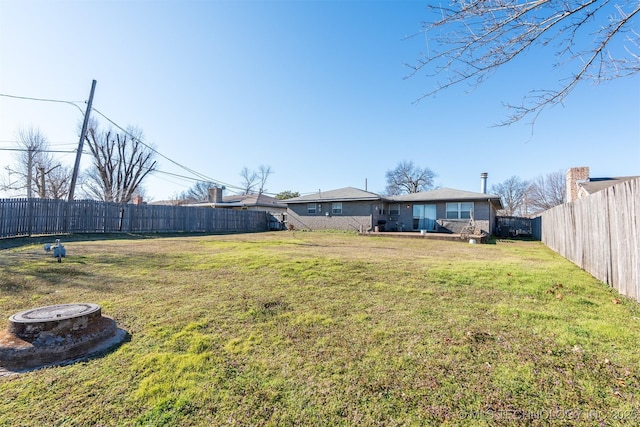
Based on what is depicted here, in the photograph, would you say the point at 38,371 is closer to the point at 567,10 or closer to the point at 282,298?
the point at 282,298

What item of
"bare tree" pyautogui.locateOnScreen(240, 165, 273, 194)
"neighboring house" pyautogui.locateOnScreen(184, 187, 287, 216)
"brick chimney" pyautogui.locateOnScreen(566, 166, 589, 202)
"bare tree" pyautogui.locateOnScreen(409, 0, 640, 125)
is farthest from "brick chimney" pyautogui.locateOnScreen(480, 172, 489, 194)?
"bare tree" pyautogui.locateOnScreen(240, 165, 273, 194)

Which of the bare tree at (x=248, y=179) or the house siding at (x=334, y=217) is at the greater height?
the bare tree at (x=248, y=179)

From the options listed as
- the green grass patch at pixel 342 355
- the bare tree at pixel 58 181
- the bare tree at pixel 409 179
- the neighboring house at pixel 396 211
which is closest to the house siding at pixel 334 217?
the neighboring house at pixel 396 211

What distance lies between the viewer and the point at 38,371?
7.35 ft

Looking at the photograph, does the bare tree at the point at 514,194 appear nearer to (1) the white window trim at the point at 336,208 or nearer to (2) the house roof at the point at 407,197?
(2) the house roof at the point at 407,197

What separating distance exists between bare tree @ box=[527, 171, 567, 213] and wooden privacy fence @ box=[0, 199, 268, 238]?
137 ft

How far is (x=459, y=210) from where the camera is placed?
684 inches

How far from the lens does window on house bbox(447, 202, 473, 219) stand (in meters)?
17.0

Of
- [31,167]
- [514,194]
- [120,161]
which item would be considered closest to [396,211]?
[120,161]

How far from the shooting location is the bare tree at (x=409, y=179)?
140ft

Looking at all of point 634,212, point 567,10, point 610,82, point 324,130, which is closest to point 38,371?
point 567,10

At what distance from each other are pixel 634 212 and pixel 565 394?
3.34m

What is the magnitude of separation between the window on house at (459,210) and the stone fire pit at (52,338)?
17977 mm

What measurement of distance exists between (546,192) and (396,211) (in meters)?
35.0
